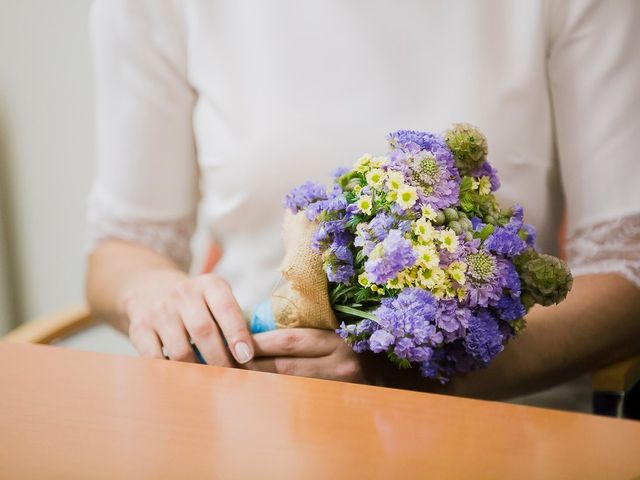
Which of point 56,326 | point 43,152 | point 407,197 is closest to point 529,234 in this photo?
point 407,197

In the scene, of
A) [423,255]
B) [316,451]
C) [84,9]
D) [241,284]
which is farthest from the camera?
[84,9]

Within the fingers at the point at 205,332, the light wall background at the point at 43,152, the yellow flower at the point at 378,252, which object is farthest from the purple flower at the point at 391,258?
the light wall background at the point at 43,152

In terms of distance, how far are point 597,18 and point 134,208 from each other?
0.80 m

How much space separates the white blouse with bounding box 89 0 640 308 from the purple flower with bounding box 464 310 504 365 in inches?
17.2

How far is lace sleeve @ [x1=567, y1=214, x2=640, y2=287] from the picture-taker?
1.05 metres

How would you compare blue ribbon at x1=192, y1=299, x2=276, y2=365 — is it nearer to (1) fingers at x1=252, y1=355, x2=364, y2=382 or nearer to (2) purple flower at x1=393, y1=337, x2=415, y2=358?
(1) fingers at x1=252, y1=355, x2=364, y2=382

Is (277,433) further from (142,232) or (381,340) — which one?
(142,232)

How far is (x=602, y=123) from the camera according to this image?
107 centimetres

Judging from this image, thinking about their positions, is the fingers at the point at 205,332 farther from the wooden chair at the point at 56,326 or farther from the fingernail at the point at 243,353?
the wooden chair at the point at 56,326

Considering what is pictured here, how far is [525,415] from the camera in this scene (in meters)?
0.54

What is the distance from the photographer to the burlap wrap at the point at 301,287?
28.6 inches

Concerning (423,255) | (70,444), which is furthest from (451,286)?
(70,444)

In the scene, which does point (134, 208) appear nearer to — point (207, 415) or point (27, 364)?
point (27, 364)

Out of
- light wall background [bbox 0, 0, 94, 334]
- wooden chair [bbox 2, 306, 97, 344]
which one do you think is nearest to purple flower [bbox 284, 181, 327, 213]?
wooden chair [bbox 2, 306, 97, 344]
